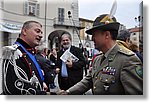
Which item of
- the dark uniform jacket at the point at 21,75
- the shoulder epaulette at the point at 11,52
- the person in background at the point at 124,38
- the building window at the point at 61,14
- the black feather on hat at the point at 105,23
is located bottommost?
the dark uniform jacket at the point at 21,75

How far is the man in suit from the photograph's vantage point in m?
1.30

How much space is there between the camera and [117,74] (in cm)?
104

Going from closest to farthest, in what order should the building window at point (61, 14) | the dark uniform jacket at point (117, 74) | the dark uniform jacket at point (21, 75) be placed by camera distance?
the dark uniform jacket at point (117, 74) → the dark uniform jacket at point (21, 75) → the building window at point (61, 14)

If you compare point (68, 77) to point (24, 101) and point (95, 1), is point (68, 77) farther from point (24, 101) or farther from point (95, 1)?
point (95, 1)

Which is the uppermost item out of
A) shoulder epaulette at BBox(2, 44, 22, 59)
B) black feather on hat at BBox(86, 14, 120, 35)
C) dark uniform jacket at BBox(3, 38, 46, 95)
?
black feather on hat at BBox(86, 14, 120, 35)

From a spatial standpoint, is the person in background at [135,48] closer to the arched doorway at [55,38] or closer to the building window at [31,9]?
the arched doorway at [55,38]

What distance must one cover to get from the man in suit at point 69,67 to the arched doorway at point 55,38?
0.09 ft

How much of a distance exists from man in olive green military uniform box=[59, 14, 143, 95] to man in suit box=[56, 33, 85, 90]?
0.13 metres

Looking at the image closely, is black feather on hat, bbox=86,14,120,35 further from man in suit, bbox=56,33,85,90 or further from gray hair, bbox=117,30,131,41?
man in suit, bbox=56,33,85,90

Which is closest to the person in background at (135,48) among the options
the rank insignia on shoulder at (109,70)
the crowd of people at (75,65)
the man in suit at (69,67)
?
the crowd of people at (75,65)

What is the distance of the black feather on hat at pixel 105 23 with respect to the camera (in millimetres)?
1110

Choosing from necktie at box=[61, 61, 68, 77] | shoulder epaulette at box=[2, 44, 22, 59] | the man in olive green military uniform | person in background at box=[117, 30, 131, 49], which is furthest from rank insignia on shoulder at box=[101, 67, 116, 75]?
shoulder epaulette at box=[2, 44, 22, 59]

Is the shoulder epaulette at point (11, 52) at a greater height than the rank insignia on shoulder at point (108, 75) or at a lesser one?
greater

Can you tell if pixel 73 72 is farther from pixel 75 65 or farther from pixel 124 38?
pixel 124 38
